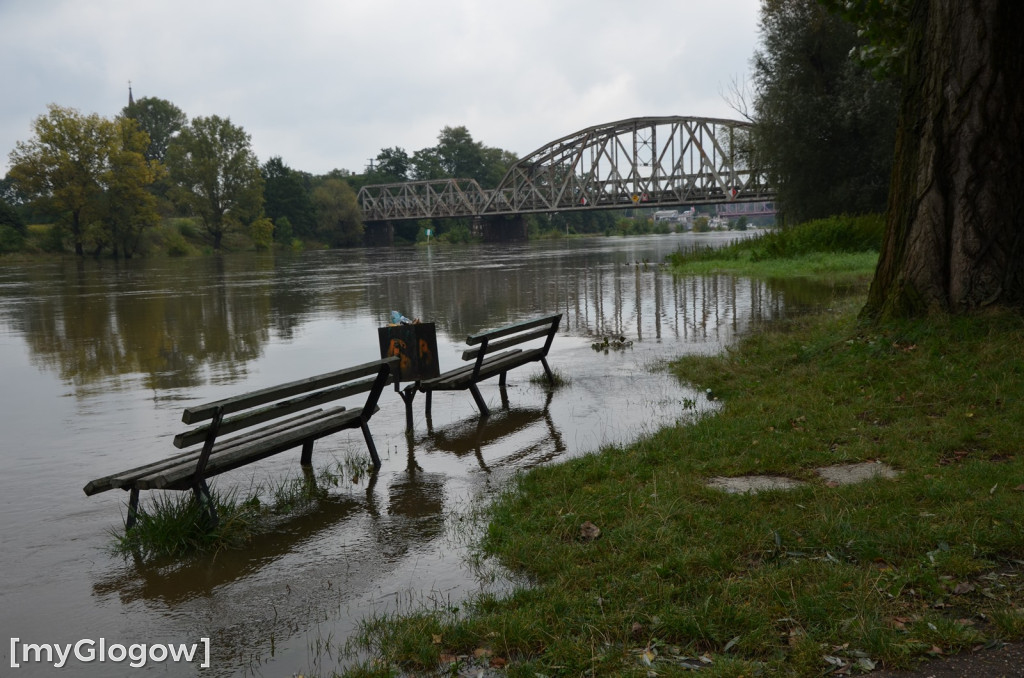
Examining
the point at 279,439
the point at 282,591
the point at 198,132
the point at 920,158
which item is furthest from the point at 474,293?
the point at 198,132

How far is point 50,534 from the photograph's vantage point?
19.5ft

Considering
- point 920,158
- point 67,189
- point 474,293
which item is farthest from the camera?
point 67,189

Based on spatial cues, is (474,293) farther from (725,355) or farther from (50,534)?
(50,534)

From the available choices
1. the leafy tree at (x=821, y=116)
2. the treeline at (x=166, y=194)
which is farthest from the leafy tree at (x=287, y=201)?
the leafy tree at (x=821, y=116)

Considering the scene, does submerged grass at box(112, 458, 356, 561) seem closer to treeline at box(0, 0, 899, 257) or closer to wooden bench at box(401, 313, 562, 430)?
wooden bench at box(401, 313, 562, 430)

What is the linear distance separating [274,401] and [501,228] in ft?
365

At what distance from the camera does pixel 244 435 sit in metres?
6.75

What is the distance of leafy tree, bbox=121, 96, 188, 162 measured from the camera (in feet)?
437

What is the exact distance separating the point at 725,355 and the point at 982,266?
3.67 meters

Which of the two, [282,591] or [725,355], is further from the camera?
[725,355]

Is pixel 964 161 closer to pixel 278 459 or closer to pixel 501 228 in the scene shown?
pixel 278 459

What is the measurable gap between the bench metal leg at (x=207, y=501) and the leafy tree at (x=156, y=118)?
458 ft

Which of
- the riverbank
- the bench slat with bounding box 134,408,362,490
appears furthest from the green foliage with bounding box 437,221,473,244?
the riverbank

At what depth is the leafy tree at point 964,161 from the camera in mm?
8320
